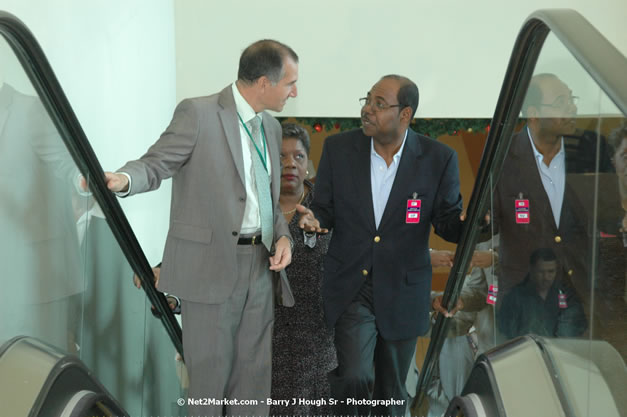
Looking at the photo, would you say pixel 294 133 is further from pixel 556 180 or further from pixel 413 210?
pixel 556 180

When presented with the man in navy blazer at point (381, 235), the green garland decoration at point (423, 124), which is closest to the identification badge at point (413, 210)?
Result: the man in navy blazer at point (381, 235)

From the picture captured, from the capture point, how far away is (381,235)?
3895mm

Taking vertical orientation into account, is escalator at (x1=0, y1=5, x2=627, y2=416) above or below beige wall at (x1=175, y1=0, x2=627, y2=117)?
below

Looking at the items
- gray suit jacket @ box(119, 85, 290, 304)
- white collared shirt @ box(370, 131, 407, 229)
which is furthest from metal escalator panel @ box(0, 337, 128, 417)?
white collared shirt @ box(370, 131, 407, 229)

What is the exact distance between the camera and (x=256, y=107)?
3.47 m

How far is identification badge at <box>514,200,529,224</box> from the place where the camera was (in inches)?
98.1

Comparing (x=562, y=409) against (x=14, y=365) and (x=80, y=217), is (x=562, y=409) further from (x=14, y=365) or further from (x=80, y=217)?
(x=80, y=217)

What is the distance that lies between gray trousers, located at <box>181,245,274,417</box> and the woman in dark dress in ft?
2.58

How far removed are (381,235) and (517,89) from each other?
1.28 metres

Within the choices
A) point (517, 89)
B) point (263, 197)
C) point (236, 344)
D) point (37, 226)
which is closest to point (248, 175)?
point (263, 197)

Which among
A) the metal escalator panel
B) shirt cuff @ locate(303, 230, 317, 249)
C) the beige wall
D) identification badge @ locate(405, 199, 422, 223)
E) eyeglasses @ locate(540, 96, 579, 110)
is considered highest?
the beige wall

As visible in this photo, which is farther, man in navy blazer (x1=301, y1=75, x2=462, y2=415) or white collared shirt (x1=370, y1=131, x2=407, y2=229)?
white collared shirt (x1=370, y1=131, x2=407, y2=229)

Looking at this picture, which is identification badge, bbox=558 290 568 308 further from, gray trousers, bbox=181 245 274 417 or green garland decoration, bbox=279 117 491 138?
green garland decoration, bbox=279 117 491 138

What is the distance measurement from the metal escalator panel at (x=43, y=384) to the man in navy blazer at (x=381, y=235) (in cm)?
184
